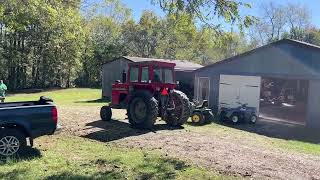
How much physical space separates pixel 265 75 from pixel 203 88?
15.2ft

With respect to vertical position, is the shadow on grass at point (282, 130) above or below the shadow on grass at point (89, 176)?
below

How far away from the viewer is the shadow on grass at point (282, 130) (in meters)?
17.9

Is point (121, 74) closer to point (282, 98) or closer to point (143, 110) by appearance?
point (282, 98)

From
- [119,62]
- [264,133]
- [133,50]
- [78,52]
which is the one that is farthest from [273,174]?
[133,50]

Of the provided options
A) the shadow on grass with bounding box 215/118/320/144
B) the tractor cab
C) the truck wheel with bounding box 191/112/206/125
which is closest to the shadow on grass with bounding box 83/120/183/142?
the tractor cab

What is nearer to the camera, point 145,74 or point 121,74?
point 145,74

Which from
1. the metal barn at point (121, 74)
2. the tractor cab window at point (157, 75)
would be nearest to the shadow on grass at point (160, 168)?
Answer: the tractor cab window at point (157, 75)

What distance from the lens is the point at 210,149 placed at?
461 inches

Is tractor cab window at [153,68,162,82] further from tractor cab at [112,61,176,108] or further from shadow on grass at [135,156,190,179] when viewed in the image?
shadow on grass at [135,156,190,179]

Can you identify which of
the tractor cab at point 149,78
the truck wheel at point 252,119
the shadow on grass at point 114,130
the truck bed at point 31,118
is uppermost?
the tractor cab at point 149,78

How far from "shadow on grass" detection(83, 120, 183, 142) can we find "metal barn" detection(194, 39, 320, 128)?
8383mm

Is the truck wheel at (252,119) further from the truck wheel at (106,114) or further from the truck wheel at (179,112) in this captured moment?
the truck wheel at (106,114)

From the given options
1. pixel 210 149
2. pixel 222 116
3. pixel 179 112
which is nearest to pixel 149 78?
pixel 179 112

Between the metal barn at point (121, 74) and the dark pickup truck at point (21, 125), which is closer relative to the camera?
the dark pickup truck at point (21, 125)
